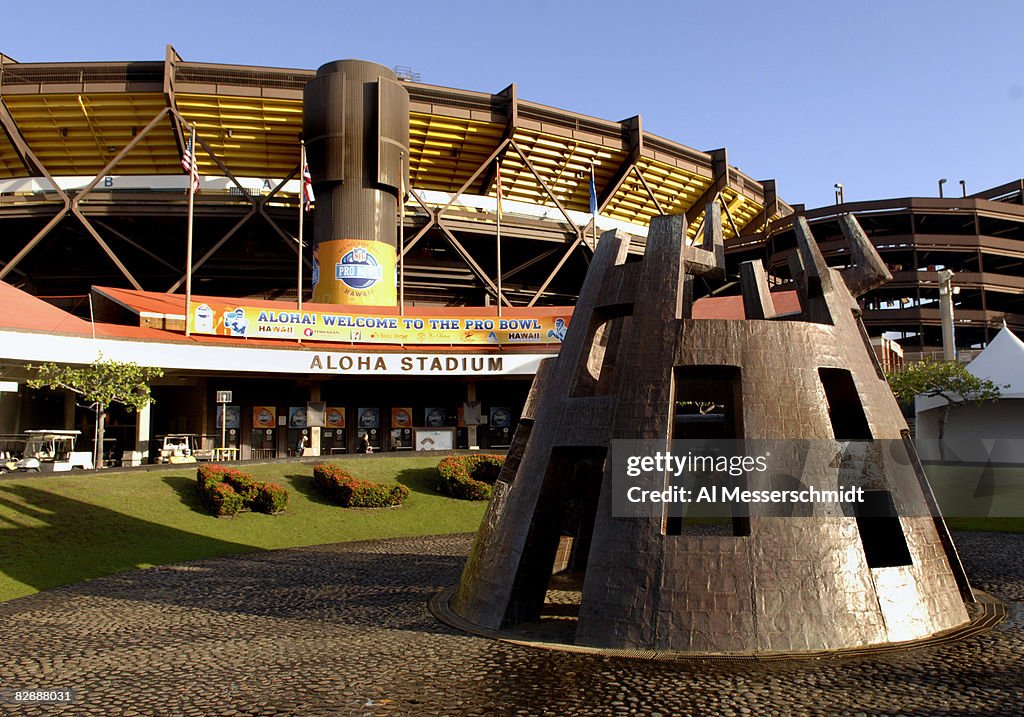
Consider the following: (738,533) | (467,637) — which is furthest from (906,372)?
(467,637)

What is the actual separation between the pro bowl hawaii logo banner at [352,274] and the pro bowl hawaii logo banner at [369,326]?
18.8ft

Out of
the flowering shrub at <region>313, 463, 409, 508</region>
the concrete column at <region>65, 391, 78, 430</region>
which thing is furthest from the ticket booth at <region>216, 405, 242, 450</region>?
the flowering shrub at <region>313, 463, 409, 508</region>

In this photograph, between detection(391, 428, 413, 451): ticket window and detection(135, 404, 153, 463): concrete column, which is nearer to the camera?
detection(135, 404, 153, 463): concrete column

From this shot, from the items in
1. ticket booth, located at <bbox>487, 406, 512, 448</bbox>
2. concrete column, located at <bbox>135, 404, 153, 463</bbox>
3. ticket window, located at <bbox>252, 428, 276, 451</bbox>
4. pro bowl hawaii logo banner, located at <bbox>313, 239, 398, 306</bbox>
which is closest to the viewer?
concrete column, located at <bbox>135, 404, 153, 463</bbox>

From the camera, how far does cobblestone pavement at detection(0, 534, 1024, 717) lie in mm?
10047

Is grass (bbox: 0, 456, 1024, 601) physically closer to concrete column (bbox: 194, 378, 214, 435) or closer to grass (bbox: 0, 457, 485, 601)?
grass (bbox: 0, 457, 485, 601)

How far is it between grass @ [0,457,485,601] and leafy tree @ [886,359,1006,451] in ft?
82.8

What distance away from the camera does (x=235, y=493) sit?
93.7ft

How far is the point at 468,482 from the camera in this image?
A: 32531mm

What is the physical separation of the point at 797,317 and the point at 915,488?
452 centimetres

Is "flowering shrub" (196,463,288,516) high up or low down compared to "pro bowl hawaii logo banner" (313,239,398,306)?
down

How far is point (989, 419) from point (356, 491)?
35.9 meters

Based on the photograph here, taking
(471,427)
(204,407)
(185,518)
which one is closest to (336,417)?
(204,407)

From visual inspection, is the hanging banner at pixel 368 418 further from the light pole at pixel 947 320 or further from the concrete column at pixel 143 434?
the light pole at pixel 947 320
